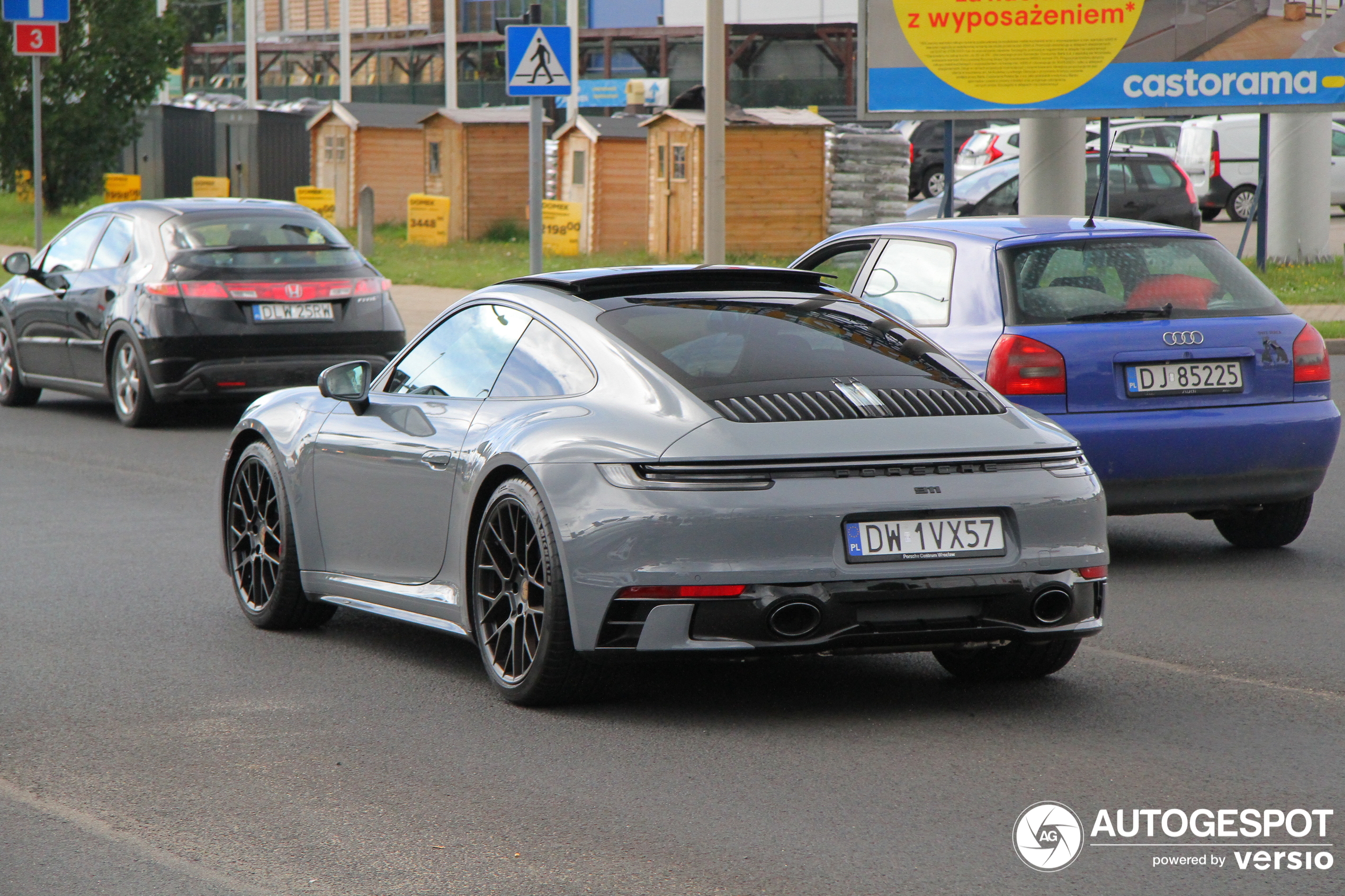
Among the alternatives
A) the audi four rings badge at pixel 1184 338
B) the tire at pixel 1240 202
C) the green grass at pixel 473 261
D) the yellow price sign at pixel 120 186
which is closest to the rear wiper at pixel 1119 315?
the audi four rings badge at pixel 1184 338

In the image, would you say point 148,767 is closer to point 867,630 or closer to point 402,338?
point 867,630

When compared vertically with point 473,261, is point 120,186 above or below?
above

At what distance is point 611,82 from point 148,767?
64.3 metres

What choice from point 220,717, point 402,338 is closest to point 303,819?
point 220,717

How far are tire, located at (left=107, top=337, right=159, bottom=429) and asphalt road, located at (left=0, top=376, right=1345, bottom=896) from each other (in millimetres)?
6079

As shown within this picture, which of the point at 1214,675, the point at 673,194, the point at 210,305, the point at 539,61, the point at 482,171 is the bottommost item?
the point at 1214,675

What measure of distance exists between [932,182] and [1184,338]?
3530 centimetres

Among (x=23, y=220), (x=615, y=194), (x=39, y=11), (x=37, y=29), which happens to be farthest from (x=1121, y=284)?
(x=23, y=220)

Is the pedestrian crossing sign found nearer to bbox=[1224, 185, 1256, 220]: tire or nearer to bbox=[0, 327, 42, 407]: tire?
bbox=[0, 327, 42, 407]: tire

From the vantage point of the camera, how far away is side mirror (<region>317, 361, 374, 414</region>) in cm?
676

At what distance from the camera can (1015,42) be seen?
74.5ft

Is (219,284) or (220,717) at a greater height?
(219,284)

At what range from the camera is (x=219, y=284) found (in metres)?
13.7

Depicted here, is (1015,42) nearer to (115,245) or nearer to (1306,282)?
(1306,282)
